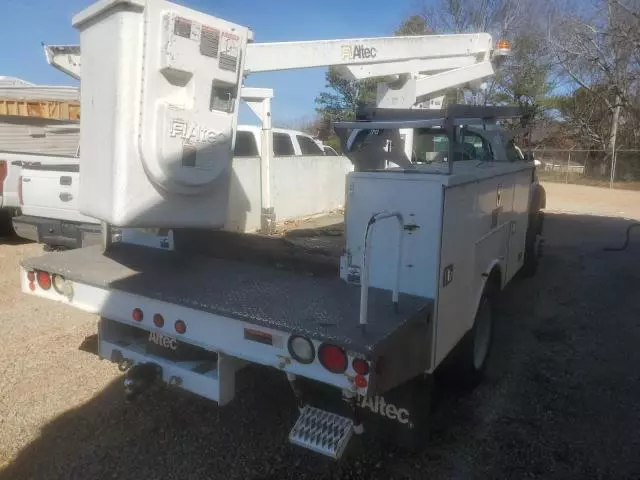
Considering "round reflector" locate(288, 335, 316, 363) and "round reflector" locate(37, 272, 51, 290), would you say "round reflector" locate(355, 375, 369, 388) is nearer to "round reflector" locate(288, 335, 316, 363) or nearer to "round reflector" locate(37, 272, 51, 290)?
"round reflector" locate(288, 335, 316, 363)

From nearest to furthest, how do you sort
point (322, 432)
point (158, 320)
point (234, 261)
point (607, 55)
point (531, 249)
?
1. point (322, 432)
2. point (158, 320)
3. point (234, 261)
4. point (531, 249)
5. point (607, 55)

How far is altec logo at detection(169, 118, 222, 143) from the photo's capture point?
Result: 3145mm

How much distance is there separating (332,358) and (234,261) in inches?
62.3

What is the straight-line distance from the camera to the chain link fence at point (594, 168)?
26.0 metres

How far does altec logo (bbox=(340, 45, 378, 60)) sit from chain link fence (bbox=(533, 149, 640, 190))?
22965 millimetres

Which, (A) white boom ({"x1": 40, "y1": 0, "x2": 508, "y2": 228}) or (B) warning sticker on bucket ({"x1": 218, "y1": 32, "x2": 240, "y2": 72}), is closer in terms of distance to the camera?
(A) white boom ({"x1": 40, "y1": 0, "x2": 508, "y2": 228})

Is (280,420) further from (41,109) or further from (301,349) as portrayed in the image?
(41,109)

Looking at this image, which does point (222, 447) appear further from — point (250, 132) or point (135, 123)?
point (250, 132)

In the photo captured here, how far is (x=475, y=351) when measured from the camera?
13.7 ft

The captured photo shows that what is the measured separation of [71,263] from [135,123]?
4.30 feet

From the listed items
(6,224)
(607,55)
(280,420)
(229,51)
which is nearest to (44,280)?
(280,420)

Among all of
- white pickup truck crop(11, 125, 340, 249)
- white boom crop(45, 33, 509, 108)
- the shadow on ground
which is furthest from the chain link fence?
the shadow on ground

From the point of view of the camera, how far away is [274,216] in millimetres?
5598

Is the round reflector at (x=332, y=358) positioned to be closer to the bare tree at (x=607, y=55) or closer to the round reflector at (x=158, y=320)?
the round reflector at (x=158, y=320)
